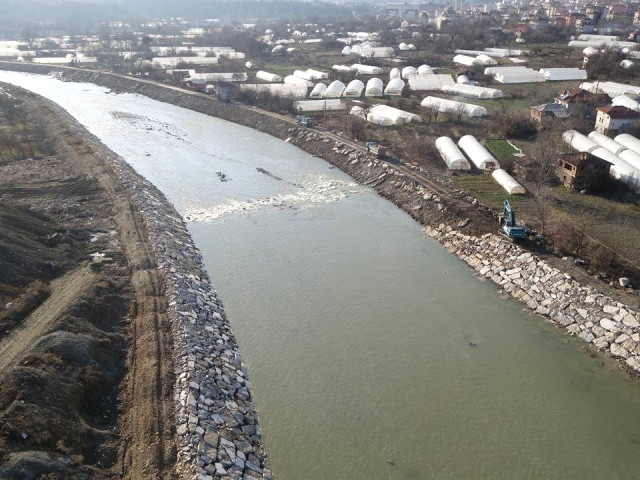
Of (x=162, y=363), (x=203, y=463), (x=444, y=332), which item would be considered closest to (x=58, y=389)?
(x=162, y=363)

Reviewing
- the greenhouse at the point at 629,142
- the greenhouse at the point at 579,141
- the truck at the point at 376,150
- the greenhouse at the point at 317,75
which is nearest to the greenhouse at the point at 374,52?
the greenhouse at the point at 317,75

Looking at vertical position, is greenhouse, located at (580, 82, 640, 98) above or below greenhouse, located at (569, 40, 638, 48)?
above

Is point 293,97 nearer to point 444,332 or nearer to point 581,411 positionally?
point 444,332

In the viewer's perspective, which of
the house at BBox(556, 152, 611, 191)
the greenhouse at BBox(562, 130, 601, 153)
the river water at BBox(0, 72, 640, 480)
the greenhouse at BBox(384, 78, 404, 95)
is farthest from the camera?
the greenhouse at BBox(384, 78, 404, 95)

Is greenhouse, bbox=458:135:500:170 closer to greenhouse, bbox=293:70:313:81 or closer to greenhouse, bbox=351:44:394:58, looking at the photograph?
greenhouse, bbox=293:70:313:81

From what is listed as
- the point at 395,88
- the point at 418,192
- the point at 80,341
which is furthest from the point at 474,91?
the point at 80,341

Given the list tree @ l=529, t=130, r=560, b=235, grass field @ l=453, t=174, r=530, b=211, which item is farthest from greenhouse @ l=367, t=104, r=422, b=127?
grass field @ l=453, t=174, r=530, b=211

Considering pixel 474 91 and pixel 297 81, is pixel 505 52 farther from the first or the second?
pixel 297 81
